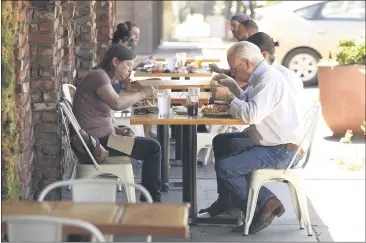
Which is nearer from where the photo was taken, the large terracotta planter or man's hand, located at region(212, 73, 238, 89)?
man's hand, located at region(212, 73, 238, 89)

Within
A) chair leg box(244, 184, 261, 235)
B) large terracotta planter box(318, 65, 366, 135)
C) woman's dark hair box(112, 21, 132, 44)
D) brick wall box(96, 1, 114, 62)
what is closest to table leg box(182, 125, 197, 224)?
chair leg box(244, 184, 261, 235)

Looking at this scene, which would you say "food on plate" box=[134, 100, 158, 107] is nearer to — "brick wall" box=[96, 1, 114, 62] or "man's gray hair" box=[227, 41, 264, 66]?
"man's gray hair" box=[227, 41, 264, 66]

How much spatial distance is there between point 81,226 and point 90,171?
9.84 ft

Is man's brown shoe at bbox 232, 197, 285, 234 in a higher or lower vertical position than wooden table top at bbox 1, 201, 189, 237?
lower

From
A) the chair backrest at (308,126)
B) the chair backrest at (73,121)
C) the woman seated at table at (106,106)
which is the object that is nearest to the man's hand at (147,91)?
the woman seated at table at (106,106)

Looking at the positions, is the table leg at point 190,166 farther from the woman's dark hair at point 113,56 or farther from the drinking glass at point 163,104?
the woman's dark hair at point 113,56

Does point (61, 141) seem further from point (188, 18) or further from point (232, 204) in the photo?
point (188, 18)

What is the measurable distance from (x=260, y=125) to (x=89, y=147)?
116 cm

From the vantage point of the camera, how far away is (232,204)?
6.50m

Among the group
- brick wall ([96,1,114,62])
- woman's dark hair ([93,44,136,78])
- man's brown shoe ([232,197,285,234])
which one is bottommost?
man's brown shoe ([232,197,285,234])

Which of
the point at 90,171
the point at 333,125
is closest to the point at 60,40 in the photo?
the point at 90,171

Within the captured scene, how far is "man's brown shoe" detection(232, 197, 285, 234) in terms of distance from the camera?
6320mm

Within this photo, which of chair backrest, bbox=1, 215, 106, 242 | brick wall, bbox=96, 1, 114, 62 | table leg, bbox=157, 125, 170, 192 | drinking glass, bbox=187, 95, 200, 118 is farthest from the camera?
brick wall, bbox=96, 1, 114, 62

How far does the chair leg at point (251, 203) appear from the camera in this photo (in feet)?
20.5
